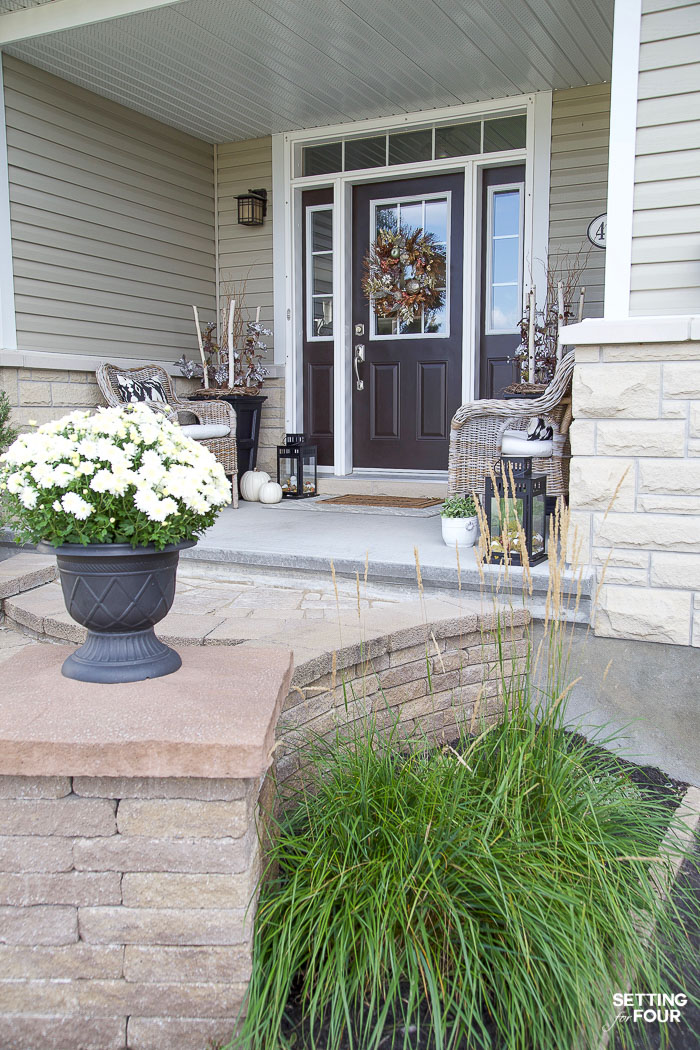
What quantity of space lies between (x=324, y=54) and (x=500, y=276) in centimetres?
168

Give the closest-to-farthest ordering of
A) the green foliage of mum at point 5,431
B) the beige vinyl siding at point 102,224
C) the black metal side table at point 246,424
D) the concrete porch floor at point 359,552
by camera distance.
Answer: the concrete porch floor at point 359,552 → the green foliage of mum at point 5,431 → the beige vinyl siding at point 102,224 → the black metal side table at point 246,424

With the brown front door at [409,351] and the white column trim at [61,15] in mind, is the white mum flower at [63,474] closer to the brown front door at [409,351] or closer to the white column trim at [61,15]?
the white column trim at [61,15]

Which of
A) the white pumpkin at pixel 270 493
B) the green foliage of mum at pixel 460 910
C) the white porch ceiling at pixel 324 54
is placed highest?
the white porch ceiling at pixel 324 54

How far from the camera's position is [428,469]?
565 cm

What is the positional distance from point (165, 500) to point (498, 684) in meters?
1.31

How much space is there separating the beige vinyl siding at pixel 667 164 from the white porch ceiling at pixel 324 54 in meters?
1.25

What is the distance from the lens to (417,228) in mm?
5555

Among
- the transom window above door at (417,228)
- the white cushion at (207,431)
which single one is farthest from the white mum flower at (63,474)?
the transom window above door at (417,228)

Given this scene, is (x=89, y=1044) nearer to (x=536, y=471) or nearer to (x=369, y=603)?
(x=369, y=603)

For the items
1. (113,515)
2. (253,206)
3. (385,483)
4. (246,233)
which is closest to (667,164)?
(113,515)

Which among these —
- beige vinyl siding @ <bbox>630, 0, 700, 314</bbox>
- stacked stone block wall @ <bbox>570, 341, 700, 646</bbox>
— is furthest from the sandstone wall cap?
beige vinyl siding @ <bbox>630, 0, 700, 314</bbox>

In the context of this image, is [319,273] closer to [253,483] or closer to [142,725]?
[253,483]

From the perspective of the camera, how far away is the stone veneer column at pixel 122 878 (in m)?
1.39

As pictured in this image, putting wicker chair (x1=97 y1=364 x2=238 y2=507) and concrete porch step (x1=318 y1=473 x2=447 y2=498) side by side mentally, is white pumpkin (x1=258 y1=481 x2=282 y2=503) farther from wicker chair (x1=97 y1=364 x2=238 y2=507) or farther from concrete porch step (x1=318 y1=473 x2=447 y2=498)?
concrete porch step (x1=318 y1=473 x2=447 y2=498)
